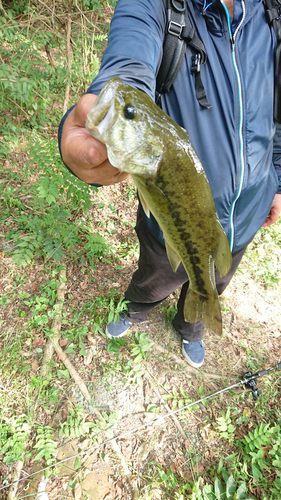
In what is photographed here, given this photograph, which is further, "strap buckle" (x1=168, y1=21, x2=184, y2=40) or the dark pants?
the dark pants

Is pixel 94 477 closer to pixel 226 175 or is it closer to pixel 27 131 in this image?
pixel 226 175

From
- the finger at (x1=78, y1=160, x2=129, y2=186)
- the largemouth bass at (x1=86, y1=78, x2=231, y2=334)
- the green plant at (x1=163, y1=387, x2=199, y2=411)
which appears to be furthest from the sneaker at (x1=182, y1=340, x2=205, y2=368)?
the finger at (x1=78, y1=160, x2=129, y2=186)

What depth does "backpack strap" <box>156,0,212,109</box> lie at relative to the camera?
1581 mm

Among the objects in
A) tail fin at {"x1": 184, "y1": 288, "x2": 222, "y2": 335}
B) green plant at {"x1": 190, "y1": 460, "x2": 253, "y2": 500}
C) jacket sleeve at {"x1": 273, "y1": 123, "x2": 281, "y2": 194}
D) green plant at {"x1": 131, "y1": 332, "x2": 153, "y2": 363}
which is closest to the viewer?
tail fin at {"x1": 184, "y1": 288, "x2": 222, "y2": 335}

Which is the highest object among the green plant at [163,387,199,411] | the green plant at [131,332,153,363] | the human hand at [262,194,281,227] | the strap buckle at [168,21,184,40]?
the strap buckle at [168,21,184,40]

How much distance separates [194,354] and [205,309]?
1374 mm

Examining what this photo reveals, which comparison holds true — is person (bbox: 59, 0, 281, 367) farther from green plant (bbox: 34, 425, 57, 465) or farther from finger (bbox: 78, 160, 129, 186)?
green plant (bbox: 34, 425, 57, 465)

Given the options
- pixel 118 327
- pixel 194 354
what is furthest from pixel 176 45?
pixel 194 354

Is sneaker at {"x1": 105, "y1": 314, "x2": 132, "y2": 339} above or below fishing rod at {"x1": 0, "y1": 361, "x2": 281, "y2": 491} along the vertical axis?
above

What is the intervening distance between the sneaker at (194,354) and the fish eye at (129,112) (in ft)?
8.85

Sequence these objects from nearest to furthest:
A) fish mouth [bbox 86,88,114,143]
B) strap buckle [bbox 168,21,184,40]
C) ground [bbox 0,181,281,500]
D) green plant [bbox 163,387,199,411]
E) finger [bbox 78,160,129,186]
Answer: fish mouth [bbox 86,88,114,143], finger [bbox 78,160,129,186], strap buckle [bbox 168,21,184,40], ground [bbox 0,181,281,500], green plant [bbox 163,387,199,411]

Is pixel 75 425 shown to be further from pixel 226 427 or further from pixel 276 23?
pixel 276 23

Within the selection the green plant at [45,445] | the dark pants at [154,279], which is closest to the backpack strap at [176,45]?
the dark pants at [154,279]

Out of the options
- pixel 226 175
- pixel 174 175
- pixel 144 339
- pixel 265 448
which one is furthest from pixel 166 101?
pixel 265 448
